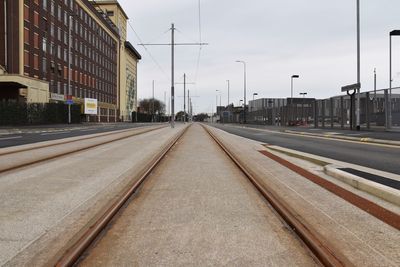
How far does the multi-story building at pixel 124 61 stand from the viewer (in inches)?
4525

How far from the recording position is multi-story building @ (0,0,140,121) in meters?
53.7

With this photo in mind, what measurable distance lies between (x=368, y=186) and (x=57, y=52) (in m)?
67.5

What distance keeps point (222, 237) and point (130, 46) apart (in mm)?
126072

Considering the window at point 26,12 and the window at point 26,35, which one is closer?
the window at point 26,35

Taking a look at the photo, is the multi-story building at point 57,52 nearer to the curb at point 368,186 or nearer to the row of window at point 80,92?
the row of window at point 80,92

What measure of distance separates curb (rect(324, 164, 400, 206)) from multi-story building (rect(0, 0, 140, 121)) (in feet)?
147

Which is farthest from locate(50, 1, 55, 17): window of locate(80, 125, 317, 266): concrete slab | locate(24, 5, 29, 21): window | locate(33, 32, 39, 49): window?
locate(80, 125, 317, 266): concrete slab

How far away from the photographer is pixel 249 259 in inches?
175

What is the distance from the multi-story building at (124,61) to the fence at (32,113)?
185 feet

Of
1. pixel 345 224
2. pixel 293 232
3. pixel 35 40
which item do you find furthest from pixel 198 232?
pixel 35 40

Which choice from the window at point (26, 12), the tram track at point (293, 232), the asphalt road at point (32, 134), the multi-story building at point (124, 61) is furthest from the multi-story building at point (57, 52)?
the tram track at point (293, 232)

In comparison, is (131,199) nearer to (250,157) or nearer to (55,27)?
(250,157)

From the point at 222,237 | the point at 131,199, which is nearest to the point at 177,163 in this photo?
the point at 131,199

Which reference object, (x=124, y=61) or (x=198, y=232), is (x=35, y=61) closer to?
(x=198, y=232)
